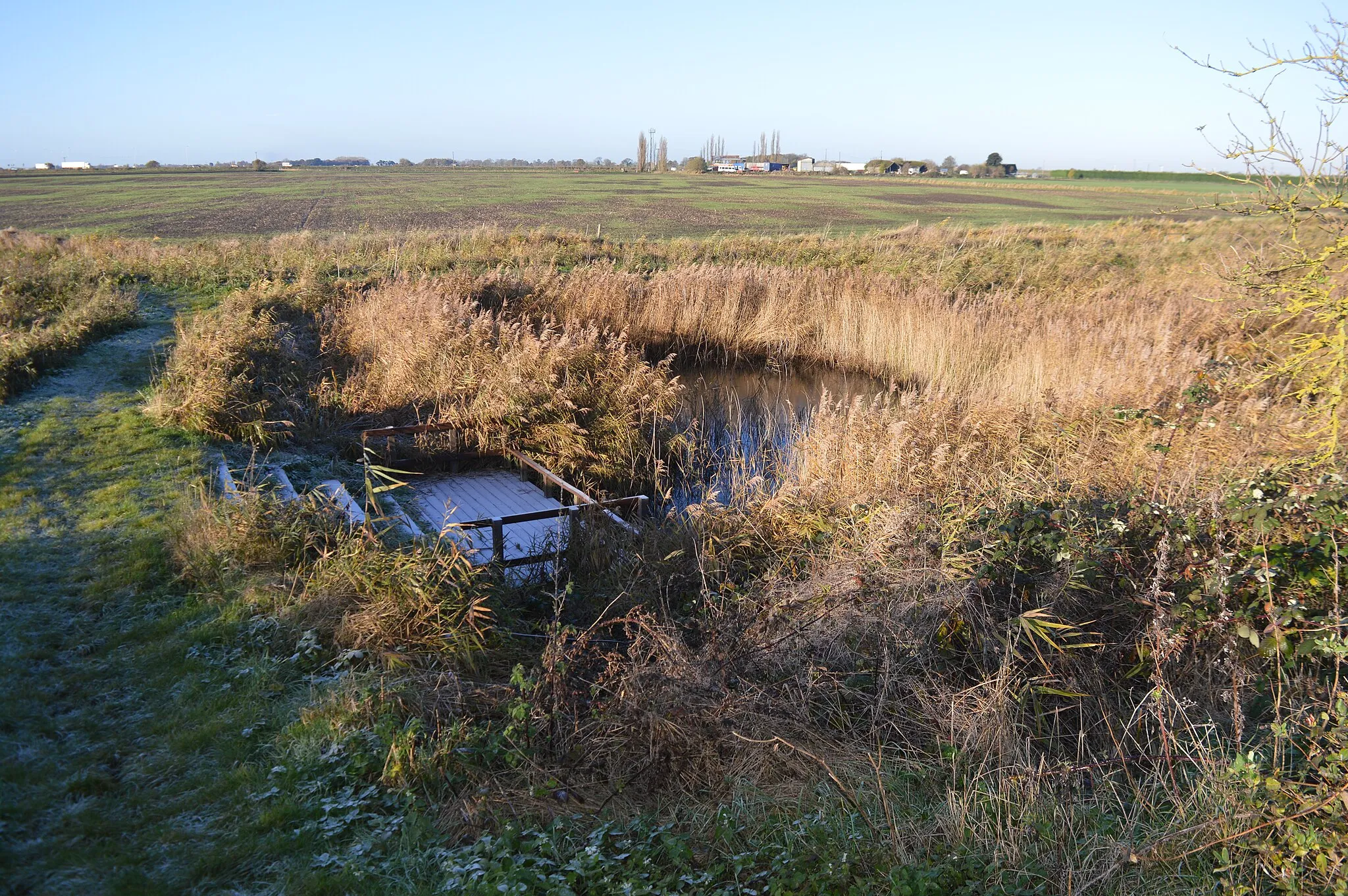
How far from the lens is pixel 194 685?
445 centimetres

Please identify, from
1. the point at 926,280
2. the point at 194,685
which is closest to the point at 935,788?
the point at 194,685

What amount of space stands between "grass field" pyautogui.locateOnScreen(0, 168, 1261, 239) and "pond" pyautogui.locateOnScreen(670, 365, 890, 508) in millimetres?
10775

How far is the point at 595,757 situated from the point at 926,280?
1553 centimetres

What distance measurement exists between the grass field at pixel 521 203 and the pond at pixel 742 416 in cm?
1077

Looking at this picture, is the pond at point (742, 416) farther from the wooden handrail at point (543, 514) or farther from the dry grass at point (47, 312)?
the dry grass at point (47, 312)

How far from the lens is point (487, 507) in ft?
28.4

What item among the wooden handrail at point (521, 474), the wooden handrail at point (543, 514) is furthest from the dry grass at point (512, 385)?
the wooden handrail at point (543, 514)

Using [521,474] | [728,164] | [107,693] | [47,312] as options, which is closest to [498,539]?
[107,693]

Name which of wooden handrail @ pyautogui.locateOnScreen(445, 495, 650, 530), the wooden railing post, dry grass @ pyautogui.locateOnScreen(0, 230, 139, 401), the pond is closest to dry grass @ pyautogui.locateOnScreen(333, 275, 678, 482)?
the pond

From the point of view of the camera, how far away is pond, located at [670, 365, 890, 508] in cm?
927

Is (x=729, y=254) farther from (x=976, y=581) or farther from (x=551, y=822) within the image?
(x=551, y=822)

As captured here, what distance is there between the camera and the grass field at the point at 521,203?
3167 centimetres

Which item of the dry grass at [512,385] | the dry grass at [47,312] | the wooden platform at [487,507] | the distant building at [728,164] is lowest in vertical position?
Result: the wooden platform at [487,507]

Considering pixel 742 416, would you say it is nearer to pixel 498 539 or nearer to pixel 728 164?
pixel 498 539
